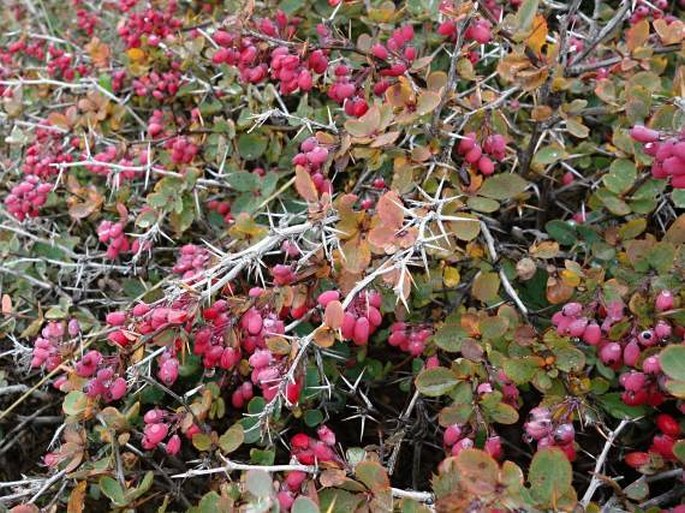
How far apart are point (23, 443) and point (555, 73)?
1.71m

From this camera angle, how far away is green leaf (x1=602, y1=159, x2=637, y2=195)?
1.61 meters

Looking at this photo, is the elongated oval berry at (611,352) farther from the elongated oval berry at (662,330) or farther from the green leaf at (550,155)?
the green leaf at (550,155)

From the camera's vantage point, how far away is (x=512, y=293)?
1528 millimetres

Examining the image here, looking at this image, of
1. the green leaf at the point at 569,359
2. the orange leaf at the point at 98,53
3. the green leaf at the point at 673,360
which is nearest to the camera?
the green leaf at the point at 673,360

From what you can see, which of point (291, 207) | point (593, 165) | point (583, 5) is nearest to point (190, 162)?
point (291, 207)

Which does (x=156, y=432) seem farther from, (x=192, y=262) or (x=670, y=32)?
(x=670, y=32)

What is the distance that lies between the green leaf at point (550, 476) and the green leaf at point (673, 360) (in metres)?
0.27

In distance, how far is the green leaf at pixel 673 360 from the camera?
1164 millimetres

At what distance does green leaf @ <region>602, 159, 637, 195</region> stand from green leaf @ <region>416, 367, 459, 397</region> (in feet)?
1.99

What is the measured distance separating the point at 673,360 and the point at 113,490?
3.58ft

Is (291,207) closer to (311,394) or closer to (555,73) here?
(311,394)

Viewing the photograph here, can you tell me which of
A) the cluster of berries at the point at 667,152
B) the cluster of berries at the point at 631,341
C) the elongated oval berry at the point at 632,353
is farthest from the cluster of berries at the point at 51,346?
the cluster of berries at the point at 667,152

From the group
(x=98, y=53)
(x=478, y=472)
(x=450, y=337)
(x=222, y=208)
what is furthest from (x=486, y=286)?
(x=98, y=53)

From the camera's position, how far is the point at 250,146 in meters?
2.05
